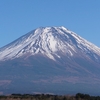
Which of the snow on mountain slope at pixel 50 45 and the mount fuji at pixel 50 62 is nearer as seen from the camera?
the mount fuji at pixel 50 62

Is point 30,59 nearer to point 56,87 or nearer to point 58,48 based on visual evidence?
point 58,48

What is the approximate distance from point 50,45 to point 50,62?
17456mm

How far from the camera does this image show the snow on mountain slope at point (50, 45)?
174 m

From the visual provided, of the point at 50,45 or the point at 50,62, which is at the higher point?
the point at 50,45

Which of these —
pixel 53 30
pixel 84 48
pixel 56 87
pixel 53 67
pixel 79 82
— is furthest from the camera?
pixel 53 30

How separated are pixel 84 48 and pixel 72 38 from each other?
812 centimetres

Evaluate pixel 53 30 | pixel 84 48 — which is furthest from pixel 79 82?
pixel 53 30

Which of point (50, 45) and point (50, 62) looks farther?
point (50, 45)

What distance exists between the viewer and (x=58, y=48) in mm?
180625

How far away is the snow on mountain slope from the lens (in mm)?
173875

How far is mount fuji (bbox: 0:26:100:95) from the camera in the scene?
468ft

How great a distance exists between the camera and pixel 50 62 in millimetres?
166250

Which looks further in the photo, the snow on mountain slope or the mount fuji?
the snow on mountain slope

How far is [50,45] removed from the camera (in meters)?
183
